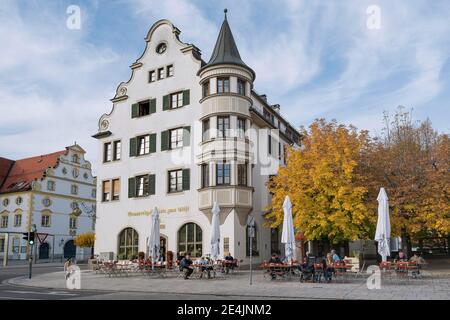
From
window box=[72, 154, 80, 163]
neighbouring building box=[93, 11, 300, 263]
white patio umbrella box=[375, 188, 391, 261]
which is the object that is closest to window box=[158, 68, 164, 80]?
neighbouring building box=[93, 11, 300, 263]

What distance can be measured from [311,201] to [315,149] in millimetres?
3376

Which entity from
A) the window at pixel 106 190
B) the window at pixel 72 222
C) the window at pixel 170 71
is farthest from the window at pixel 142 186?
the window at pixel 72 222

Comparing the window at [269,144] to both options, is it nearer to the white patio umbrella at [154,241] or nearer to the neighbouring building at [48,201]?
the white patio umbrella at [154,241]

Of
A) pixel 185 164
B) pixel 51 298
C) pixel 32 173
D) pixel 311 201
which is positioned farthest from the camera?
pixel 32 173

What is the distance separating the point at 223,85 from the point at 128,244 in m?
14.0

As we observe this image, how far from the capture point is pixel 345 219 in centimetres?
2581

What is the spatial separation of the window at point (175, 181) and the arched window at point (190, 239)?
108 inches

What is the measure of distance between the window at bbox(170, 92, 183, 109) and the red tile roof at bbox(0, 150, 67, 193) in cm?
3539

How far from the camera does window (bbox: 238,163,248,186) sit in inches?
1216

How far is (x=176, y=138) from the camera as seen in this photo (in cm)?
3394

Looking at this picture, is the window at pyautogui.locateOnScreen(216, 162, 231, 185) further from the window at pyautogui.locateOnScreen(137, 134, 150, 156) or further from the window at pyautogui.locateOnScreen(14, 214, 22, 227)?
the window at pyautogui.locateOnScreen(14, 214, 22, 227)

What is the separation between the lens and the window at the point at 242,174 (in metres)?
30.9
